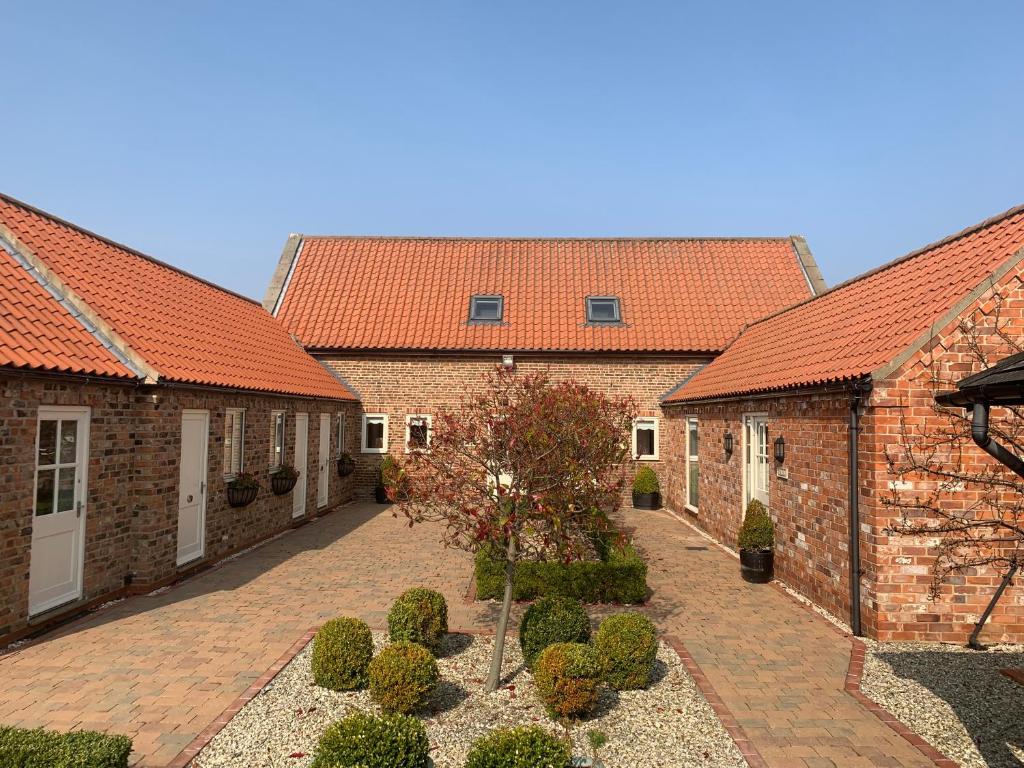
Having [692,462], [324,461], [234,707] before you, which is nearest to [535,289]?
[692,462]

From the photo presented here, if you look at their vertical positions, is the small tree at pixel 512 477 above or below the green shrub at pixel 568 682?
above

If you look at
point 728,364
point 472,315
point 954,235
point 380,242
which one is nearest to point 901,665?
point 954,235

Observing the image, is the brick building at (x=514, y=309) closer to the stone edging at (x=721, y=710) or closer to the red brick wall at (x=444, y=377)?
the red brick wall at (x=444, y=377)

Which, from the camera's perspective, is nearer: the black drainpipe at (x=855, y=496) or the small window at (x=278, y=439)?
the black drainpipe at (x=855, y=496)

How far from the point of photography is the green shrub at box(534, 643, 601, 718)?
5.11 meters

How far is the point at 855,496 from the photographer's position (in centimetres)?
739

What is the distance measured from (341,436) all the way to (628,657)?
13385 mm

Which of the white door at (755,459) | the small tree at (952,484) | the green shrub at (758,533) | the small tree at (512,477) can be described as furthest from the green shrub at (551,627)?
the white door at (755,459)

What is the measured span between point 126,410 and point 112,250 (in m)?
5.14

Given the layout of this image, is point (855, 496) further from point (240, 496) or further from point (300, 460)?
point (300, 460)

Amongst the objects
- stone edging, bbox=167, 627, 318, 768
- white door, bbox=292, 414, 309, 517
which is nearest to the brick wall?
white door, bbox=292, 414, 309, 517

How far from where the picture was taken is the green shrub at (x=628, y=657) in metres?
5.77

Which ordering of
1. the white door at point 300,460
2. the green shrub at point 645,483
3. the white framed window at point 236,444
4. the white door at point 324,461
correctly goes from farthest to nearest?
the green shrub at point 645,483 < the white door at point 324,461 < the white door at point 300,460 < the white framed window at point 236,444

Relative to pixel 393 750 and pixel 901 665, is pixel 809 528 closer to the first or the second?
pixel 901 665
